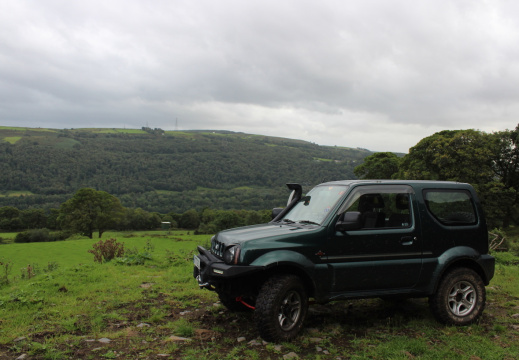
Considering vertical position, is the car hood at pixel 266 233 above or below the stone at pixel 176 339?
above

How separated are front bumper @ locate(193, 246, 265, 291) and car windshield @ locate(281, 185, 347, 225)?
4.34 ft

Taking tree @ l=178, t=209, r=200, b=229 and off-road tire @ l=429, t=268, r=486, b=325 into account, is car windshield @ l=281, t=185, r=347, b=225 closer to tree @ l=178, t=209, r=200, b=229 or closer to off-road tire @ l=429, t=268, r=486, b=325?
off-road tire @ l=429, t=268, r=486, b=325

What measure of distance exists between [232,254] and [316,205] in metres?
A: 1.69

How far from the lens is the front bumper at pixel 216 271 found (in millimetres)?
4918

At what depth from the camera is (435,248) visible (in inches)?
227

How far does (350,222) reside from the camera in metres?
5.22

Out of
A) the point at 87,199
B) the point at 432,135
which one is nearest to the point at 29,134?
the point at 87,199

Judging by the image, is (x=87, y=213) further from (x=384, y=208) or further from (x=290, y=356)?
(x=290, y=356)

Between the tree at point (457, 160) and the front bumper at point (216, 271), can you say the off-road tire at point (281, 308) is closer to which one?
the front bumper at point (216, 271)

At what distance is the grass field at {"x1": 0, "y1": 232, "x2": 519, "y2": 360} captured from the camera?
4750mm

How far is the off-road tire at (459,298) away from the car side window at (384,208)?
1088mm

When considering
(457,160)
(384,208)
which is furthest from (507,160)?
(384,208)

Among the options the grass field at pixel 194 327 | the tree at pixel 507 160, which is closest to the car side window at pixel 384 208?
the grass field at pixel 194 327

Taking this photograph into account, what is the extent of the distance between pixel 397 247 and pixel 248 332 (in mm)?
2456
